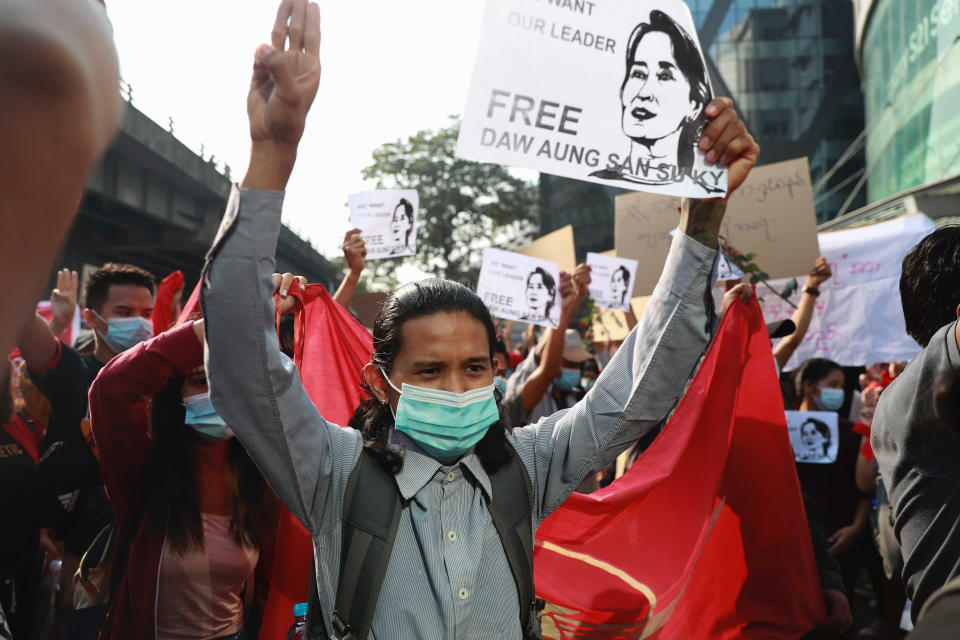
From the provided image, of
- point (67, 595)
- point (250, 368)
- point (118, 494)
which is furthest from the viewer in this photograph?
point (67, 595)

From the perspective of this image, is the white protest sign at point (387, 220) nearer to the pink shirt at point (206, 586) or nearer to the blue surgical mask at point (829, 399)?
the blue surgical mask at point (829, 399)

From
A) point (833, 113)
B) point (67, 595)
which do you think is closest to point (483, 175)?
point (833, 113)

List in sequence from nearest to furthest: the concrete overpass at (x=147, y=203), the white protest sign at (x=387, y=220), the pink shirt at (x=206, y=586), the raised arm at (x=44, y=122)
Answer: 1. the raised arm at (x=44, y=122)
2. the pink shirt at (x=206, y=586)
3. the white protest sign at (x=387, y=220)
4. the concrete overpass at (x=147, y=203)

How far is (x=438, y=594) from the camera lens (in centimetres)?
158

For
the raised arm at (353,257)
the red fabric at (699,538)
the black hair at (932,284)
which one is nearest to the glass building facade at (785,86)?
the raised arm at (353,257)

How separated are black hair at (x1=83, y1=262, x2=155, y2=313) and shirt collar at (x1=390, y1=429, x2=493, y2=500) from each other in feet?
8.50

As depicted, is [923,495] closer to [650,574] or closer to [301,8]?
[650,574]

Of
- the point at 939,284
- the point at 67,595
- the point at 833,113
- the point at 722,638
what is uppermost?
the point at 833,113

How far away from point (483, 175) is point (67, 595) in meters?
34.1

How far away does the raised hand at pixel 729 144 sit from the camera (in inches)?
76.5

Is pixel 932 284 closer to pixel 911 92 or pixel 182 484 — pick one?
pixel 182 484

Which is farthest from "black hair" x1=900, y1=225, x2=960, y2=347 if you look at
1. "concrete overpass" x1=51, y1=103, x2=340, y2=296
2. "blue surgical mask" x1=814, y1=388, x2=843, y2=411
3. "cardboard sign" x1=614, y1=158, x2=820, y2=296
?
"concrete overpass" x1=51, y1=103, x2=340, y2=296

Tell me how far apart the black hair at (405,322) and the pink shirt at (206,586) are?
40.7 inches

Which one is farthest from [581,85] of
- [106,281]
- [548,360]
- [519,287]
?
[519,287]
